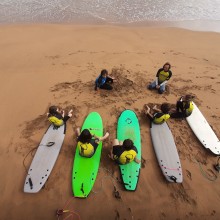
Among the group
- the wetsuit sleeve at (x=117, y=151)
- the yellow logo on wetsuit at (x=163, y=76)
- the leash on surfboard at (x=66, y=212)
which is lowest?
the leash on surfboard at (x=66, y=212)

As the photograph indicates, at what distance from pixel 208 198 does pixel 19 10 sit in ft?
39.1

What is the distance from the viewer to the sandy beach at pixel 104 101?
409 cm

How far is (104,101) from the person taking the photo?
6008mm

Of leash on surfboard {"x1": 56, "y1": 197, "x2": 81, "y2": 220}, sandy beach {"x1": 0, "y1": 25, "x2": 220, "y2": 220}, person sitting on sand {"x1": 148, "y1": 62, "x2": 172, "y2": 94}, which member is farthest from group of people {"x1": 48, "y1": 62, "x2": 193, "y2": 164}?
leash on surfboard {"x1": 56, "y1": 197, "x2": 81, "y2": 220}

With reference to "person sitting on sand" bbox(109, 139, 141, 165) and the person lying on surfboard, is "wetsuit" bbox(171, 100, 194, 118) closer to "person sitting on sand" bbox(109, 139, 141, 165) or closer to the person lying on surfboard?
"person sitting on sand" bbox(109, 139, 141, 165)

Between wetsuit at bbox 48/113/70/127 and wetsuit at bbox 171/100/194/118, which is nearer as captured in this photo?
wetsuit at bbox 48/113/70/127

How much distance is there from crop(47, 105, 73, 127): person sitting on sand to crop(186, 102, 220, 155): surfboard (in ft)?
11.1

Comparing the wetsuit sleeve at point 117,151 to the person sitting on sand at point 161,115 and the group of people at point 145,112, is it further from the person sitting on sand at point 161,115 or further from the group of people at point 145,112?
the person sitting on sand at point 161,115

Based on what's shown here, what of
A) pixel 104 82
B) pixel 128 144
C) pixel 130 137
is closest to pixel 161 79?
pixel 104 82

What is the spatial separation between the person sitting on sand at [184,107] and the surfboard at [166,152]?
57cm

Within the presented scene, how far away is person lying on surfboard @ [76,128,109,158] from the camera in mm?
4102

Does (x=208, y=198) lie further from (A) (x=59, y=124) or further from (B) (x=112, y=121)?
(A) (x=59, y=124)

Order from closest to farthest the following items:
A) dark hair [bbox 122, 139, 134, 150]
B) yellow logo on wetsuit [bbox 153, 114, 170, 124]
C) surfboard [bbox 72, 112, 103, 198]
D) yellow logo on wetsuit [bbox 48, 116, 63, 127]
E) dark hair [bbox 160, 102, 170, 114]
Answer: dark hair [bbox 122, 139, 134, 150] < surfboard [bbox 72, 112, 103, 198] < yellow logo on wetsuit [bbox 48, 116, 63, 127] < dark hair [bbox 160, 102, 170, 114] < yellow logo on wetsuit [bbox 153, 114, 170, 124]

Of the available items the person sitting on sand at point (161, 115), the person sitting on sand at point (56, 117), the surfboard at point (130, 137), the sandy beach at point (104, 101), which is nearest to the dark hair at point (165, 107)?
the person sitting on sand at point (161, 115)
